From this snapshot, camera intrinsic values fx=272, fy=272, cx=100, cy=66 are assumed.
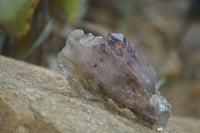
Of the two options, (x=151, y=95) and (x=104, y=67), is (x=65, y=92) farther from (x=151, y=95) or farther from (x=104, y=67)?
(x=151, y=95)

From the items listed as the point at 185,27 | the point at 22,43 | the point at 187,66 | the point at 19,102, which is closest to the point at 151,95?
the point at 19,102

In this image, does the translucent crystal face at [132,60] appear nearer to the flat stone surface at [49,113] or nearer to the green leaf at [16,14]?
the flat stone surface at [49,113]

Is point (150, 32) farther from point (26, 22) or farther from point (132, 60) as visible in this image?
point (132, 60)

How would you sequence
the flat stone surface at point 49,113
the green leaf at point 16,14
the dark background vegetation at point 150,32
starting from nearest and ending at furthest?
1. the flat stone surface at point 49,113
2. the green leaf at point 16,14
3. the dark background vegetation at point 150,32

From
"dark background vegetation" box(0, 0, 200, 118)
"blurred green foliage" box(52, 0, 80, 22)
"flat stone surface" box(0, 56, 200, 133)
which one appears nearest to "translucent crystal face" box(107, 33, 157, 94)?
"flat stone surface" box(0, 56, 200, 133)

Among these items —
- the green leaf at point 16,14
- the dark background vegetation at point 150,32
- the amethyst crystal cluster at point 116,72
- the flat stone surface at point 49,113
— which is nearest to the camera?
the flat stone surface at point 49,113

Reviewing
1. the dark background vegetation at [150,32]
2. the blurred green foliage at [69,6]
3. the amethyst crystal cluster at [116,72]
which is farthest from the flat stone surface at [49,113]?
the blurred green foliage at [69,6]
